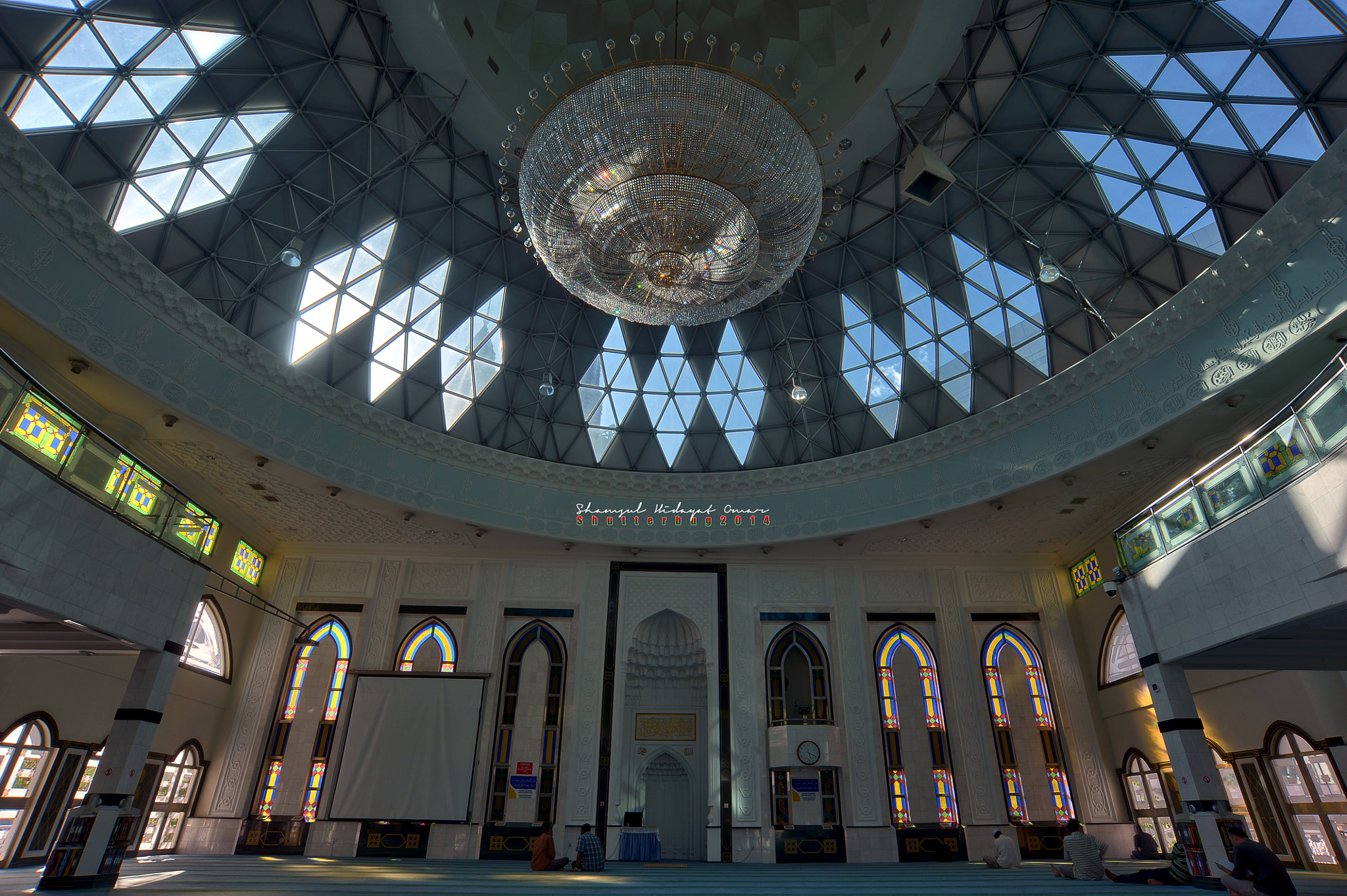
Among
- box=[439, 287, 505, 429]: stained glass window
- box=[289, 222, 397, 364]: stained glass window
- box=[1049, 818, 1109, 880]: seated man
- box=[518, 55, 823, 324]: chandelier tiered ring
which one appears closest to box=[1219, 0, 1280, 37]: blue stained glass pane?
box=[518, 55, 823, 324]: chandelier tiered ring

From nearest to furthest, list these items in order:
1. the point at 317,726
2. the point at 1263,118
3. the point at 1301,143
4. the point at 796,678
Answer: the point at 1301,143 → the point at 1263,118 → the point at 317,726 → the point at 796,678

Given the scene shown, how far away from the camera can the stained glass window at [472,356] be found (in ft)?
63.2

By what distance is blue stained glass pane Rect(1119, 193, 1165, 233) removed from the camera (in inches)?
567

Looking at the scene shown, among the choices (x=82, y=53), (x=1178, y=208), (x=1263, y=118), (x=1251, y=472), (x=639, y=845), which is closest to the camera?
(x=1251, y=472)

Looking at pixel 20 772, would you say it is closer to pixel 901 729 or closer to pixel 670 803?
pixel 670 803

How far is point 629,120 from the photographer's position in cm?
926

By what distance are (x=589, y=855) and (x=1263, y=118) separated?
59.6 ft

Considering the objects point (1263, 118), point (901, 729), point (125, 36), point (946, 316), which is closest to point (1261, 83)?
point (1263, 118)

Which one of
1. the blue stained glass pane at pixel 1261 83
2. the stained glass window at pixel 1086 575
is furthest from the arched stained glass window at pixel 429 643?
the blue stained glass pane at pixel 1261 83

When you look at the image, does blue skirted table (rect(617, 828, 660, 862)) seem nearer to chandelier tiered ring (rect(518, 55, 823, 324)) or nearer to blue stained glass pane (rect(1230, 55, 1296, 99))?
chandelier tiered ring (rect(518, 55, 823, 324))

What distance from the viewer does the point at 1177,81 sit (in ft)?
40.8

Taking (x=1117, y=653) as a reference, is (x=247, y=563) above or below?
above

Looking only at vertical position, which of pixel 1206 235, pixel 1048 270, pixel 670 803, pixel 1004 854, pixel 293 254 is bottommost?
pixel 1004 854

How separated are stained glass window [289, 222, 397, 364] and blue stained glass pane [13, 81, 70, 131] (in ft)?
17.8
